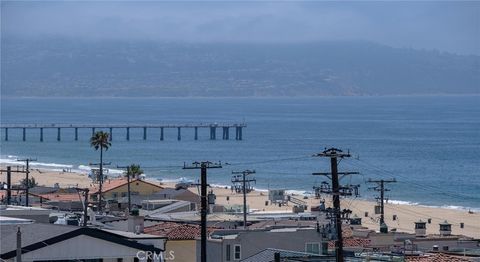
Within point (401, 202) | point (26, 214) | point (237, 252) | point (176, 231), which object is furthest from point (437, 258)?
point (401, 202)

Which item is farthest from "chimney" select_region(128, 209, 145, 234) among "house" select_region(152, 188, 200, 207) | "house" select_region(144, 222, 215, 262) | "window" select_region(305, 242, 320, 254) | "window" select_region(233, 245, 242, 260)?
"house" select_region(152, 188, 200, 207)

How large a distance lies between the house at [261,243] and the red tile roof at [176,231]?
2.35ft

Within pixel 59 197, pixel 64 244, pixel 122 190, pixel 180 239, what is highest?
pixel 122 190

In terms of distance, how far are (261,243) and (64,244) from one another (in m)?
12.8

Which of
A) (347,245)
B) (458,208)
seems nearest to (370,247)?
(347,245)

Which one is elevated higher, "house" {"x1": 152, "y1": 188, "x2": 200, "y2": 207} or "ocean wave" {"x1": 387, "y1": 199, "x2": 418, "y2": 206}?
"house" {"x1": 152, "y1": 188, "x2": 200, "y2": 207}

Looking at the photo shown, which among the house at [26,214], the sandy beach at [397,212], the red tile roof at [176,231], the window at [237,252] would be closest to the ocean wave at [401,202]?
the sandy beach at [397,212]

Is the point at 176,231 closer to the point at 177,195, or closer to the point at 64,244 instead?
the point at 64,244

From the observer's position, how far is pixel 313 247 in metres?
34.5

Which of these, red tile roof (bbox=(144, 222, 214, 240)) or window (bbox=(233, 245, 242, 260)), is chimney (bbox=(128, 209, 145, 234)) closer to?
red tile roof (bbox=(144, 222, 214, 240))

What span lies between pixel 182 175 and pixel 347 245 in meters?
90.9

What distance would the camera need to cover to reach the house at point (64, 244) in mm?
22688

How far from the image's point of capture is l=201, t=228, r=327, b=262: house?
3459 cm

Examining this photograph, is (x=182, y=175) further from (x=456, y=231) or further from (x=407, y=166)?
(x=456, y=231)
